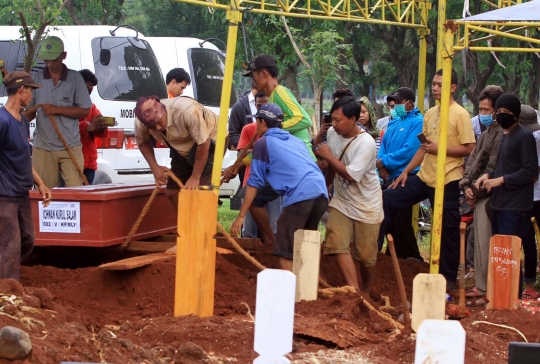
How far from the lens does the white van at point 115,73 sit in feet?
35.1

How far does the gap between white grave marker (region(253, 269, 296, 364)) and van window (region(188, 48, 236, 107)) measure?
28.0 feet

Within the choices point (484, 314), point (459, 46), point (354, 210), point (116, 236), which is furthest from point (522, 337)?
point (116, 236)

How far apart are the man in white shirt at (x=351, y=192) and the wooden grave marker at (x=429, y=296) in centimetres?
194

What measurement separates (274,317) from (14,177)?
383 cm

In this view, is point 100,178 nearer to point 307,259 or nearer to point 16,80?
point 16,80

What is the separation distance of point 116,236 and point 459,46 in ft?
11.2

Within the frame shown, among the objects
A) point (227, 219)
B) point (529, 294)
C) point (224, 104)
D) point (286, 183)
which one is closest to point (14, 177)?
point (224, 104)

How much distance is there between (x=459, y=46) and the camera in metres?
7.23

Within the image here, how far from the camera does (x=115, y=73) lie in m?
11.0

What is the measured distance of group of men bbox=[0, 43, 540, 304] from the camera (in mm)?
7059

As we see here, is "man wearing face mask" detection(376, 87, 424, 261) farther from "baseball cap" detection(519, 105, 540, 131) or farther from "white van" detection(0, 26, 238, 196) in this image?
"white van" detection(0, 26, 238, 196)

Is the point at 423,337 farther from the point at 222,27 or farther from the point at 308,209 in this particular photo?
the point at 222,27

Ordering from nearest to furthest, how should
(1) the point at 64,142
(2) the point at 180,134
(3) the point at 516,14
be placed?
(3) the point at 516,14
(2) the point at 180,134
(1) the point at 64,142

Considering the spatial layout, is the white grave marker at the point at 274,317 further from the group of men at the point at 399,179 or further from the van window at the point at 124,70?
the van window at the point at 124,70
